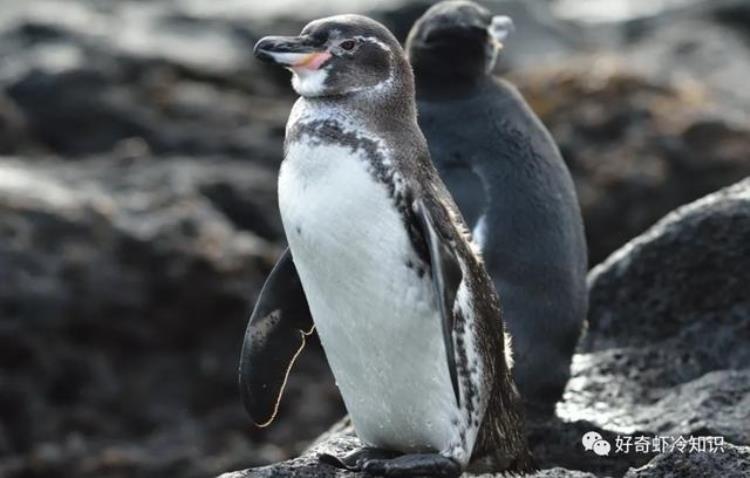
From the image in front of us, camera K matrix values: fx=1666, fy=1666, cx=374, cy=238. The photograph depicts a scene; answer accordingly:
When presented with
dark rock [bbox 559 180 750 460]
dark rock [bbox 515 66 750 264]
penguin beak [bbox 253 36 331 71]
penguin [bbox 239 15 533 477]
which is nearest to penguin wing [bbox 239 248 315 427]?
penguin [bbox 239 15 533 477]

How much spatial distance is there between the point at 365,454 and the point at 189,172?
22.8ft

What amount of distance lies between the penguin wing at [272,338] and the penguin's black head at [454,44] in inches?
109

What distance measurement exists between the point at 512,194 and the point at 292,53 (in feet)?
8.47

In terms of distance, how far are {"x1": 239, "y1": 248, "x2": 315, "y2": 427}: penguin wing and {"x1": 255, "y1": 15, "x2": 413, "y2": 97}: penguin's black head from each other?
2.33ft

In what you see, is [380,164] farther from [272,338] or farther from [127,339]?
[127,339]

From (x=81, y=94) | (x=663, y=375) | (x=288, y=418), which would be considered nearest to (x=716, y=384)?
(x=663, y=375)

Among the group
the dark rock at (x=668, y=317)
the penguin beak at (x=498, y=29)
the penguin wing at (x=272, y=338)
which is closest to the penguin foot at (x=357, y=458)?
the penguin wing at (x=272, y=338)

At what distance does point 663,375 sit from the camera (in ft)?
24.7

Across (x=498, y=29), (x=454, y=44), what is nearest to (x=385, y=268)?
(x=454, y=44)

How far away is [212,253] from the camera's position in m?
11.0

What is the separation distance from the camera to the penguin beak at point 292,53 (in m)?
5.54

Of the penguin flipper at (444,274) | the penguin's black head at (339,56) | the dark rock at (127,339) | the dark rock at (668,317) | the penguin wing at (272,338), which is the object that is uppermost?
the penguin's black head at (339,56)

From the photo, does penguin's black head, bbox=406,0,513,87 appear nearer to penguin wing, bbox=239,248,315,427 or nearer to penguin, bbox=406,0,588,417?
penguin, bbox=406,0,588,417

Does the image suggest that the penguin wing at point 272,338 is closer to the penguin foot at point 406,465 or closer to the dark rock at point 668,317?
the penguin foot at point 406,465
